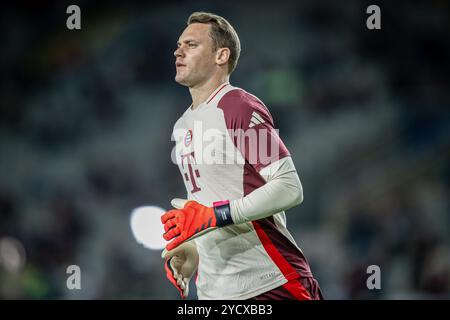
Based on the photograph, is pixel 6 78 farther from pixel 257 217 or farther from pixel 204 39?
pixel 257 217

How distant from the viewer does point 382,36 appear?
366 inches

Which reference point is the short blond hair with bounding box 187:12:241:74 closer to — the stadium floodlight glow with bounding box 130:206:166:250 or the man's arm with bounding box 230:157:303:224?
the man's arm with bounding box 230:157:303:224

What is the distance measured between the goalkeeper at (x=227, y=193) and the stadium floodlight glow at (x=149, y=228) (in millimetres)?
304

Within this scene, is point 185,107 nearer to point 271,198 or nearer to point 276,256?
point 276,256

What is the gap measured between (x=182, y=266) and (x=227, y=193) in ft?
1.80

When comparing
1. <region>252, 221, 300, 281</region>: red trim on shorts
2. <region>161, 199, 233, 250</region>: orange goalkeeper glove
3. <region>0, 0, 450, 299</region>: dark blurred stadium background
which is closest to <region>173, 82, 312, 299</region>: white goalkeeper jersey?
<region>252, 221, 300, 281</region>: red trim on shorts

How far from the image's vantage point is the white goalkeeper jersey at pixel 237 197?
3020 mm

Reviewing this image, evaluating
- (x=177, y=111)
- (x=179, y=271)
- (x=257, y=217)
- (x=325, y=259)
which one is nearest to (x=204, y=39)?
(x=257, y=217)

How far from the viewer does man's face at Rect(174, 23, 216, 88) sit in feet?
10.8

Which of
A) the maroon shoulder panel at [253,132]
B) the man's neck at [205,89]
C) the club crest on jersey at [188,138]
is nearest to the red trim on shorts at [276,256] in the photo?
the maroon shoulder panel at [253,132]

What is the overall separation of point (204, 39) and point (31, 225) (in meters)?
6.13

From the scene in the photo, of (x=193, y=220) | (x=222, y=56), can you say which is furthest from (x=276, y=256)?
(x=222, y=56)

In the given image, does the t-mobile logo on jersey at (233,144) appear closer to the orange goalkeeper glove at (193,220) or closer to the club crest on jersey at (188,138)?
the club crest on jersey at (188,138)

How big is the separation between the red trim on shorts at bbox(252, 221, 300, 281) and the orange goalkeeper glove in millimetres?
276
